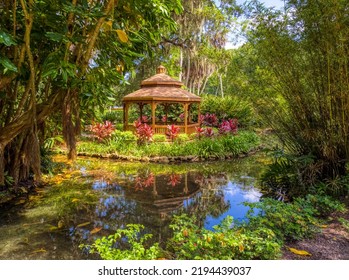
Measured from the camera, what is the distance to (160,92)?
13.4 m

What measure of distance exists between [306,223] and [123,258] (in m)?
2.27

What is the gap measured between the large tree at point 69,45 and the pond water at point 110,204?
33.9 inches

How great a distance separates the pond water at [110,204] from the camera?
3654 millimetres

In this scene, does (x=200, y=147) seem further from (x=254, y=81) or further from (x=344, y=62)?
(x=344, y=62)

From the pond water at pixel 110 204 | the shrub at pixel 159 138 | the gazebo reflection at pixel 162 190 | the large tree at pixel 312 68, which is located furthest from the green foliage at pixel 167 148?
the large tree at pixel 312 68

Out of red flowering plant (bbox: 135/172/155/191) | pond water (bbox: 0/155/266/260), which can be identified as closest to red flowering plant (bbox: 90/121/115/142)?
pond water (bbox: 0/155/266/260)

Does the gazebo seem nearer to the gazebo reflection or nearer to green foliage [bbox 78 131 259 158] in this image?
green foliage [bbox 78 131 259 158]

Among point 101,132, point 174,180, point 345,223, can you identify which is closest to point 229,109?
point 101,132

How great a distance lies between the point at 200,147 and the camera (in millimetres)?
10664

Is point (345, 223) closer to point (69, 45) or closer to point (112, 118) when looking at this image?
point (69, 45)

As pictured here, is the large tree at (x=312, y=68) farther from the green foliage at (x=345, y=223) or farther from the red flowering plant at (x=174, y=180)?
the red flowering plant at (x=174, y=180)

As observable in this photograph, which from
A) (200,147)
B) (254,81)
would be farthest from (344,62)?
(200,147)

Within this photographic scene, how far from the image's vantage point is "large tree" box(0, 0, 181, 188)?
Answer: 3260 mm

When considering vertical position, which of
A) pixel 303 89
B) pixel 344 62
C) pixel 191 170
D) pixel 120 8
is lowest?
pixel 191 170
